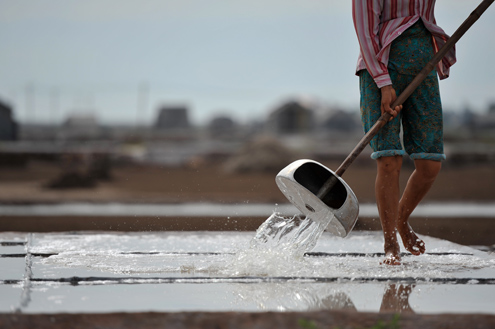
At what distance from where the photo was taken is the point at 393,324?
2092 mm

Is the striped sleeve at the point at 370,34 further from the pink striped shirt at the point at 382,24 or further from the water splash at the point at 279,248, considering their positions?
the water splash at the point at 279,248

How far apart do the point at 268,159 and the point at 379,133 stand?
19.1 metres

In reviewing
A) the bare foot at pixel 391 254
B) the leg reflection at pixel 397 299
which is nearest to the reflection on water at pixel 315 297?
the leg reflection at pixel 397 299

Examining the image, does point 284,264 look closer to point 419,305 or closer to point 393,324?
point 419,305

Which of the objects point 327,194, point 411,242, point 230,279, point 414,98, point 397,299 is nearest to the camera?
point 397,299

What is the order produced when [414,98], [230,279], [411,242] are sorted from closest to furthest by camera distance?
[230,279]
[414,98]
[411,242]

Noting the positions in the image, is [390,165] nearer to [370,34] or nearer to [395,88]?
[395,88]

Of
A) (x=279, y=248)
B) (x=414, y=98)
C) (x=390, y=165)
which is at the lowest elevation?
(x=279, y=248)

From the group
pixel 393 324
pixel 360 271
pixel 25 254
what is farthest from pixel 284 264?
pixel 25 254

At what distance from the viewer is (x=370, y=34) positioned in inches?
130

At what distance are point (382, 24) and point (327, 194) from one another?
869mm

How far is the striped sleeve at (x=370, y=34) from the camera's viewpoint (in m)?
3.25

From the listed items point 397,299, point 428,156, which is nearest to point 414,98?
point 428,156

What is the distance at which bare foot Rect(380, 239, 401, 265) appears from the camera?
321 cm
